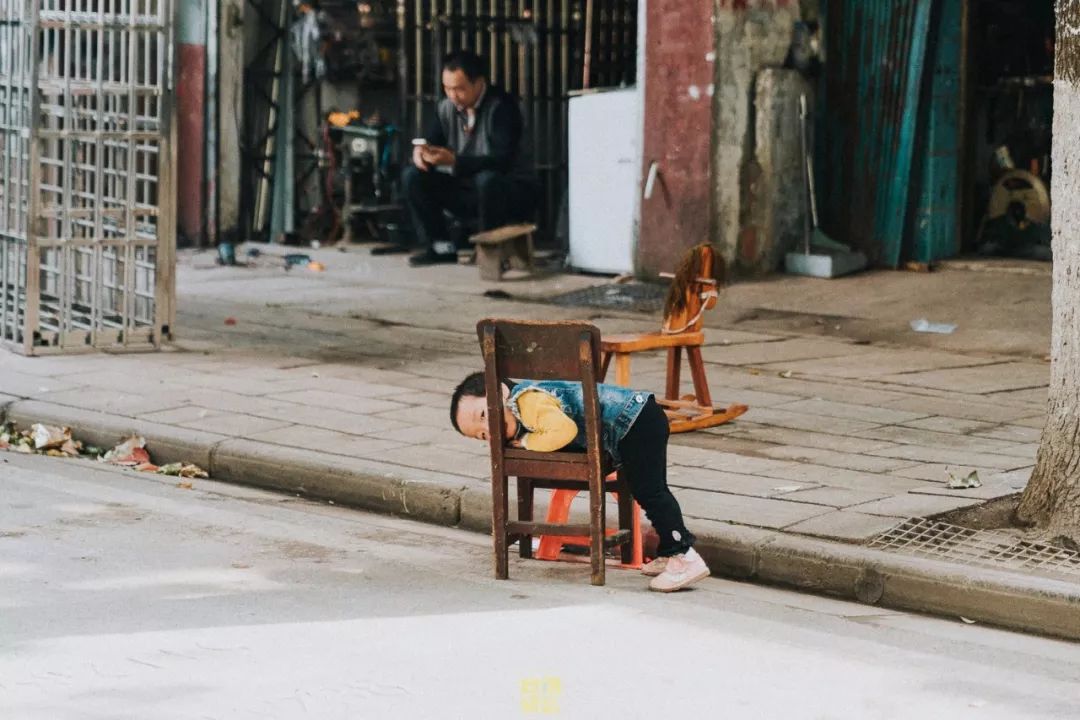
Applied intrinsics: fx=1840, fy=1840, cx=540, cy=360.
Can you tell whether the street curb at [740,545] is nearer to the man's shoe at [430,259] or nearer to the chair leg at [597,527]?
the chair leg at [597,527]

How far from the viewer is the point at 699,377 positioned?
898 centimetres

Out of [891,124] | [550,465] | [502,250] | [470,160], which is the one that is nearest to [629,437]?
[550,465]

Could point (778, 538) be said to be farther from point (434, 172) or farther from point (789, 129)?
point (434, 172)

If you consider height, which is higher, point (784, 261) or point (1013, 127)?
point (1013, 127)

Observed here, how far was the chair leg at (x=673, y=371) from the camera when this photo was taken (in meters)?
9.01

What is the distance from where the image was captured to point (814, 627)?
593 centimetres

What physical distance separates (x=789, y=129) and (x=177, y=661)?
9.66 metres

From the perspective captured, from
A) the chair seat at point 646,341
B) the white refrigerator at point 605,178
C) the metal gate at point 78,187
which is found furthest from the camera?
the white refrigerator at point 605,178

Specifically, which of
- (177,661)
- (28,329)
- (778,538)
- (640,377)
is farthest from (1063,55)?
(28,329)

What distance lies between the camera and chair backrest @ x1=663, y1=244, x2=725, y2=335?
350 inches

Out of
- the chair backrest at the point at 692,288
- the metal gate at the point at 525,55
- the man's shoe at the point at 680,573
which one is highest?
the metal gate at the point at 525,55

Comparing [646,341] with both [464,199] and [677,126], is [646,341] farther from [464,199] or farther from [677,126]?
[464,199]

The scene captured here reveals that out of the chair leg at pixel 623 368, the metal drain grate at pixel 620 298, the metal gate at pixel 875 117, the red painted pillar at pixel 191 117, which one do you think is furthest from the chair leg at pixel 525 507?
the red painted pillar at pixel 191 117

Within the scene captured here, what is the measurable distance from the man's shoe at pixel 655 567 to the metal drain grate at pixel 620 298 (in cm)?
686
